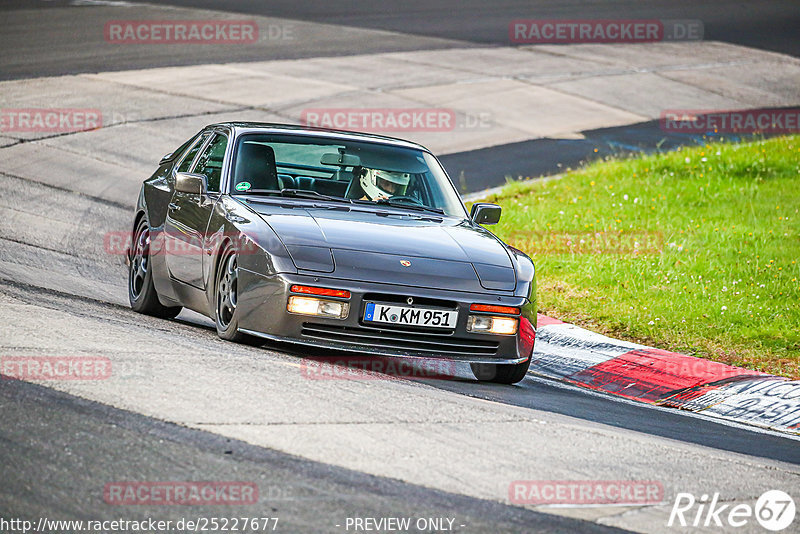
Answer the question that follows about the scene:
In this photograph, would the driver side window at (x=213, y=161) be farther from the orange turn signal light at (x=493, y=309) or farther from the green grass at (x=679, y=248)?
the green grass at (x=679, y=248)

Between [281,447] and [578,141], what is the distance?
15146mm

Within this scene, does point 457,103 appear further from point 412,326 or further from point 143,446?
point 143,446

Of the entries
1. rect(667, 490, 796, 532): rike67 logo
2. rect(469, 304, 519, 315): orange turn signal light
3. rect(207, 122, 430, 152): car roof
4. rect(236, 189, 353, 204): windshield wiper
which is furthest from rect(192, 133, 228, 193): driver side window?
rect(667, 490, 796, 532): rike67 logo

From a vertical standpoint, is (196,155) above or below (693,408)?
above

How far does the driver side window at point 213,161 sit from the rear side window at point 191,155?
7.0 inches

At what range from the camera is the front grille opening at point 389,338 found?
6.60 m

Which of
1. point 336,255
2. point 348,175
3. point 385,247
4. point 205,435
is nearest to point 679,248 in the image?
point 348,175

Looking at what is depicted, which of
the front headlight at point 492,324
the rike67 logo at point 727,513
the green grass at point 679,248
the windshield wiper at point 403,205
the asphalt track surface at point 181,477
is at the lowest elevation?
the green grass at point 679,248

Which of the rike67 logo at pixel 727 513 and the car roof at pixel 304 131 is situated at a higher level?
the car roof at pixel 304 131

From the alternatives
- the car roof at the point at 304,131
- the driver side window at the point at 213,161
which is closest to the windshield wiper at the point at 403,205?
the car roof at the point at 304,131

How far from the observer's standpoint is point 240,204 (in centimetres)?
739

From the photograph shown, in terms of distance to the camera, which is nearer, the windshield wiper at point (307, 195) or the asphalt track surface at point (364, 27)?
the windshield wiper at point (307, 195)

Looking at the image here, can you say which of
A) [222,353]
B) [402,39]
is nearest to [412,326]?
[222,353]

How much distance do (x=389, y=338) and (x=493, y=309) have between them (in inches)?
25.8
